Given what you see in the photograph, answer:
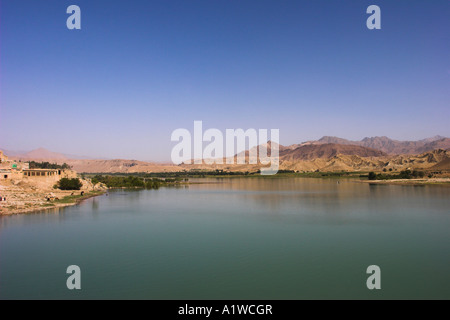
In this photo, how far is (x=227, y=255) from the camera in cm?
1319

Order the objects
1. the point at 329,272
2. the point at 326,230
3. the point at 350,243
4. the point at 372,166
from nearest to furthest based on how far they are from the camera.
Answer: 1. the point at 329,272
2. the point at 350,243
3. the point at 326,230
4. the point at 372,166

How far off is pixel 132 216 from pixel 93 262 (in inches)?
438

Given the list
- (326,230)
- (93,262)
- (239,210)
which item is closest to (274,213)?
(239,210)

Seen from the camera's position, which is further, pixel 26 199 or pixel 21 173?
pixel 21 173

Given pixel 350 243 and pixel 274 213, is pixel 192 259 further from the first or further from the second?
pixel 274 213

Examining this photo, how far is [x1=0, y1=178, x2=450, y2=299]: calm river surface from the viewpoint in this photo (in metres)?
9.81

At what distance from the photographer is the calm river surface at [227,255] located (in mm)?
9812

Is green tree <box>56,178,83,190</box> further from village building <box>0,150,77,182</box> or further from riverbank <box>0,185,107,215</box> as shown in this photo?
riverbank <box>0,185,107,215</box>

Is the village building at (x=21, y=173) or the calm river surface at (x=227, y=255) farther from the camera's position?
the village building at (x=21, y=173)

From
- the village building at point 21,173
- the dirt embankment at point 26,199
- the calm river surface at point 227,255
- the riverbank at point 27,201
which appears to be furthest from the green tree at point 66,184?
the calm river surface at point 227,255

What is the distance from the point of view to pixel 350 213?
931 inches

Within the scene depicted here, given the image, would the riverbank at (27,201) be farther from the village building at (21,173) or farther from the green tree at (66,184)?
the green tree at (66,184)

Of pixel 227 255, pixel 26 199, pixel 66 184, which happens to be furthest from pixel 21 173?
pixel 227 255

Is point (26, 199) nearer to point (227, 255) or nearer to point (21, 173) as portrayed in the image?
point (21, 173)
